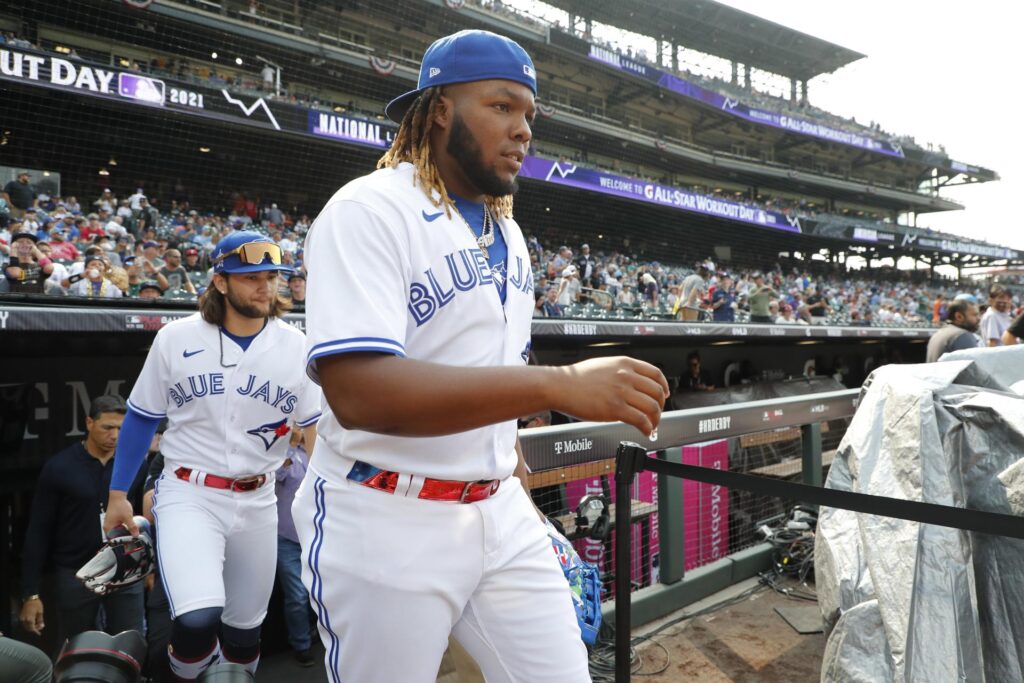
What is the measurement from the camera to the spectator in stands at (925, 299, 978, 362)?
4.96 metres

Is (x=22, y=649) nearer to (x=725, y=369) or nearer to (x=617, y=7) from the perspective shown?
(x=725, y=369)

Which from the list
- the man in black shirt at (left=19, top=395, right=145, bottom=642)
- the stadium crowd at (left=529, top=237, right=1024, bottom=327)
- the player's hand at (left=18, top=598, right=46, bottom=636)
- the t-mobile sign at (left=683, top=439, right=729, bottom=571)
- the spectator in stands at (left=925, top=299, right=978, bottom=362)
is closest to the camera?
the player's hand at (left=18, top=598, right=46, bottom=636)

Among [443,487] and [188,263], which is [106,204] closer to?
[188,263]

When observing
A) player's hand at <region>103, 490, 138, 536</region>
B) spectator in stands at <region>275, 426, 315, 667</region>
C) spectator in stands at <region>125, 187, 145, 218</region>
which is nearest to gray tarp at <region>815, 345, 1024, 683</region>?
spectator in stands at <region>275, 426, 315, 667</region>

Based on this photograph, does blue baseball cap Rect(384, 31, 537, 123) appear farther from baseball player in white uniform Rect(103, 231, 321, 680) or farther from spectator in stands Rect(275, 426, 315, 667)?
spectator in stands Rect(275, 426, 315, 667)

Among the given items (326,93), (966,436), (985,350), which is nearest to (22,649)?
(966,436)

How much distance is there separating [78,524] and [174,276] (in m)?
4.83

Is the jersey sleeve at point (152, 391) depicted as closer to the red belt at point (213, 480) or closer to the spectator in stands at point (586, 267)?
the red belt at point (213, 480)

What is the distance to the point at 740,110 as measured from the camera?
29.1 m

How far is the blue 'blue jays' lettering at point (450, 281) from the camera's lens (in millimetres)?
1142

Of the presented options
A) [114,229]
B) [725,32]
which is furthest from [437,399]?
[725,32]

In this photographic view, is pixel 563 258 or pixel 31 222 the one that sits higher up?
pixel 31 222

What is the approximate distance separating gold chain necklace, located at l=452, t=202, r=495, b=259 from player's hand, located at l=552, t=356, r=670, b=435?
0.41 meters

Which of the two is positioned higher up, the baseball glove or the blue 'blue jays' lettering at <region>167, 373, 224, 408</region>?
the blue 'blue jays' lettering at <region>167, 373, 224, 408</region>
